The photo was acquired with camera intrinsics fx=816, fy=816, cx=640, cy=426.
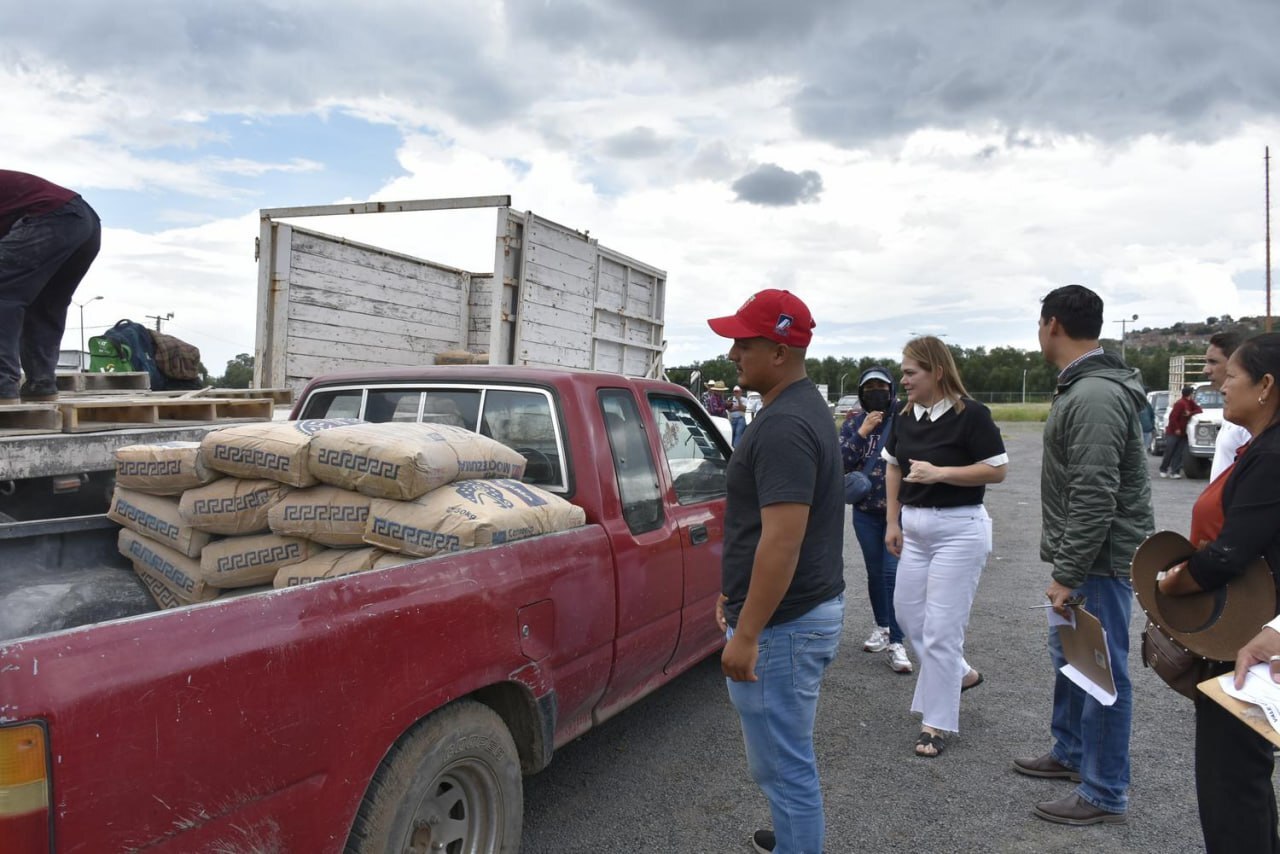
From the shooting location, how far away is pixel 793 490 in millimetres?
2168

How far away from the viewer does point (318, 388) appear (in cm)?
398

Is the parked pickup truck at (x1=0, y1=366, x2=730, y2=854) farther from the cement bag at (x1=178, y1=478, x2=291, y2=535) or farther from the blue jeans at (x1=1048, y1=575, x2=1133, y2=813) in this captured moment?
the blue jeans at (x1=1048, y1=575, x2=1133, y2=813)

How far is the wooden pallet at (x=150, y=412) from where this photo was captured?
3.94 meters

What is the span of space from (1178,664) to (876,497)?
2.47 metres

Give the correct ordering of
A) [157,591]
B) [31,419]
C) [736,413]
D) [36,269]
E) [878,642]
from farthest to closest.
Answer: [736,413] → [878,642] → [36,269] → [31,419] → [157,591]

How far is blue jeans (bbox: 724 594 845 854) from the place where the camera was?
2.35 m

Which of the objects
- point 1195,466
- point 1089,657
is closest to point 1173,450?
point 1195,466

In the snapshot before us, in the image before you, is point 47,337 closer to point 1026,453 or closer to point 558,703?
point 558,703

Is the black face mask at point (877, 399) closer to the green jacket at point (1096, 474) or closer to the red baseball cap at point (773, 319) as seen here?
the green jacket at point (1096, 474)

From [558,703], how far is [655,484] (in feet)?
3.62

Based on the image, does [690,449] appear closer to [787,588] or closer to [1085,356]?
[1085,356]

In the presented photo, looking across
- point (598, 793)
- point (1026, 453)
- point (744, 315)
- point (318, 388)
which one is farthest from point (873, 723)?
point (1026, 453)

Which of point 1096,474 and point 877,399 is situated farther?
point 877,399

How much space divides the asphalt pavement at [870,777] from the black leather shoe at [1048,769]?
0.12ft
